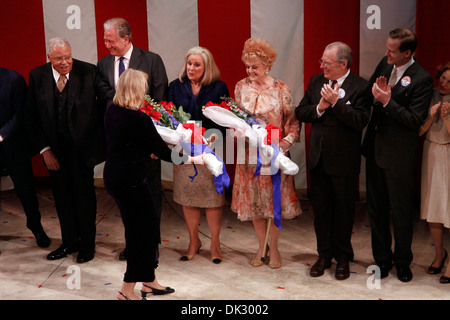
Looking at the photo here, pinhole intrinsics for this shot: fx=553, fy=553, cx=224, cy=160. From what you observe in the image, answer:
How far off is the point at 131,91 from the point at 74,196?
1.48 meters

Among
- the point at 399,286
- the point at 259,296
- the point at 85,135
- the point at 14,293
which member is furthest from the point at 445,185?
the point at 14,293

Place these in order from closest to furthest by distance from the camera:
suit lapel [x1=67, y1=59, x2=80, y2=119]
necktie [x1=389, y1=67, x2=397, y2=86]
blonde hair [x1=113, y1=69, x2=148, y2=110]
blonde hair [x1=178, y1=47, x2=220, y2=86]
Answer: blonde hair [x1=113, y1=69, x2=148, y2=110]
necktie [x1=389, y1=67, x2=397, y2=86]
blonde hair [x1=178, y1=47, x2=220, y2=86]
suit lapel [x1=67, y1=59, x2=80, y2=119]

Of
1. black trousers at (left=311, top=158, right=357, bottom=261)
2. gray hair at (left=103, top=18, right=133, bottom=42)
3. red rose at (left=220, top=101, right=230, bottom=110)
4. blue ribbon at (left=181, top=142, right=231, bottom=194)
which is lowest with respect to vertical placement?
black trousers at (left=311, top=158, right=357, bottom=261)

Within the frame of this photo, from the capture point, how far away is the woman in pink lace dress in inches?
153

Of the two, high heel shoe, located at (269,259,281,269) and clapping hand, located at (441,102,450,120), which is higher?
clapping hand, located at (441,102,450,120)

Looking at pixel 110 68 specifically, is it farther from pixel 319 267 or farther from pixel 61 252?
pixel 319 267

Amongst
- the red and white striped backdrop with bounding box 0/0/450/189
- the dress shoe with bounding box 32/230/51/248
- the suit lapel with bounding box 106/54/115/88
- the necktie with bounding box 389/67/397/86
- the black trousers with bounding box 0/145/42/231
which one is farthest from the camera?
the red and white striped backdrop with bounding box 0/0/450/189

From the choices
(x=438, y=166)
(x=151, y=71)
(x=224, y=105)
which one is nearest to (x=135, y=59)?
(x=151, y=71)

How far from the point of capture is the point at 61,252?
4375mm

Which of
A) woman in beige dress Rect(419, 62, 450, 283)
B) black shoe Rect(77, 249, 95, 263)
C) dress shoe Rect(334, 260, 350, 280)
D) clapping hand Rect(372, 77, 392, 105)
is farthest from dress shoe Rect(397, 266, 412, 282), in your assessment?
black shoe Rect(77, 249, 95, 263)

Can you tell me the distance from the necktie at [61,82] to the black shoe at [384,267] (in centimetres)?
267

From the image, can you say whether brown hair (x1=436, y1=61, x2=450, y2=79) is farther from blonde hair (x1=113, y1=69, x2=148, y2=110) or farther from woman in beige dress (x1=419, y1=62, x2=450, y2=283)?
blonde hair (x1=113, y1=69, x2=148, y2=110)

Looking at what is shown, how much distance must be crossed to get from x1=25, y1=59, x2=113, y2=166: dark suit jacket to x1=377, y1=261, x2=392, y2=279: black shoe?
222 cm

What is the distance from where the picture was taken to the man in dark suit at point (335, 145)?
11.9 ft
